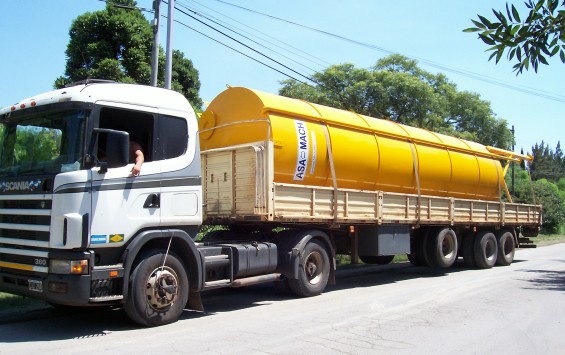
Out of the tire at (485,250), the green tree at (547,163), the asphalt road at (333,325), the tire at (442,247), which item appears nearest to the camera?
the asphalt road at (333,325)

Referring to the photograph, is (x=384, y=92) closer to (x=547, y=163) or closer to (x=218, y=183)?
(x=218, y=183)

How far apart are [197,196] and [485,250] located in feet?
34.3

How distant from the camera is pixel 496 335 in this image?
667 centimetres

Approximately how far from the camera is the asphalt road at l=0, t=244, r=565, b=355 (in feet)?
19.6

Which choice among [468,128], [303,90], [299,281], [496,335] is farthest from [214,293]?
[468,128]

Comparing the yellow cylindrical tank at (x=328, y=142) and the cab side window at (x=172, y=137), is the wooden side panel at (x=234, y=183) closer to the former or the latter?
the yellow cylindrical tank at (x=328, y=142)

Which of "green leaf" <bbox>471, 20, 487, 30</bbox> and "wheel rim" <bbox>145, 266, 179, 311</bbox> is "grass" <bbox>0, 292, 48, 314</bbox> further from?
"green leaf" <bbox>471, 20, 487, 30</bbox>

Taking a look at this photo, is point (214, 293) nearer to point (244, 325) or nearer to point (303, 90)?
point (244, 325)

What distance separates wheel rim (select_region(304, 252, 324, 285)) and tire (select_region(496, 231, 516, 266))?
837cm

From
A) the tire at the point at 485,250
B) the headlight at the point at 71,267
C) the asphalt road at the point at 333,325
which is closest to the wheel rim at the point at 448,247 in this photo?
the tire at the point at 485,250

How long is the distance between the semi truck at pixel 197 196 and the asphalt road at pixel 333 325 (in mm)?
487

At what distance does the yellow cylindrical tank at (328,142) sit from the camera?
9406 mm

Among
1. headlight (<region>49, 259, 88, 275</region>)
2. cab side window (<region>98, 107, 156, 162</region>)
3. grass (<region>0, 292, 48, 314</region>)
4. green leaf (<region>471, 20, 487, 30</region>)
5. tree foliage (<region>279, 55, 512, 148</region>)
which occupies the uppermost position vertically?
tree foliage (<region>279, 55, 512, 148</region>)

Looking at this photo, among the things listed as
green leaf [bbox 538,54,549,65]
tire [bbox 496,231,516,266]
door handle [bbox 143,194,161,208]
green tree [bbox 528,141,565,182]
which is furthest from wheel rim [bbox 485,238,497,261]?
green tree [bbox 528,141,565,182]
